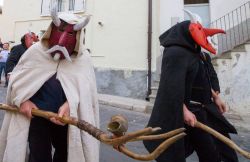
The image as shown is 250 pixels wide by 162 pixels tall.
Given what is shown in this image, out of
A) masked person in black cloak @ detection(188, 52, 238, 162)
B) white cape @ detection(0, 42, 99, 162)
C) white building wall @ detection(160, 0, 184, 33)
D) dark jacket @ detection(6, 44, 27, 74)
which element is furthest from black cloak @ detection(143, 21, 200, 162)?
white building wall @ detection(160, 0, 184, 33)

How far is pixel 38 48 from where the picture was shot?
2879 mm

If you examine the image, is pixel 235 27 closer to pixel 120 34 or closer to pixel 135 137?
pixel 120 34

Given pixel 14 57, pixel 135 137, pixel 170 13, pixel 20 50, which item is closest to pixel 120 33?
pixel 170 13

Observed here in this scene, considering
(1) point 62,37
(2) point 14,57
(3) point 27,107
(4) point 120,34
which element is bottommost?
(3) point 27,107

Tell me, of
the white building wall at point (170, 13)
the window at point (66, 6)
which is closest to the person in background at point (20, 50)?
the white building wall at point (170, 13)

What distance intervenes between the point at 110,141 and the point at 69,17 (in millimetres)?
1377

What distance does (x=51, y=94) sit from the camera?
2.84 m

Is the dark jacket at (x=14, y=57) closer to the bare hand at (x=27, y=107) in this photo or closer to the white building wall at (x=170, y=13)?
the bare hand at (x=27, y=107)

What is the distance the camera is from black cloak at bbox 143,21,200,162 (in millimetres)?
→ 2857

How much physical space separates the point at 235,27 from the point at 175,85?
785 cm

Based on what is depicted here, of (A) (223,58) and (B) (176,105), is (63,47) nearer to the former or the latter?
(B) (176,105)

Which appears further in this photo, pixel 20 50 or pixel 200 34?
pixel 20 50

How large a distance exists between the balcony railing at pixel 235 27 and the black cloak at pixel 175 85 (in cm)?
716

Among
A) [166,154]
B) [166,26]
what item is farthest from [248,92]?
[166,154]
